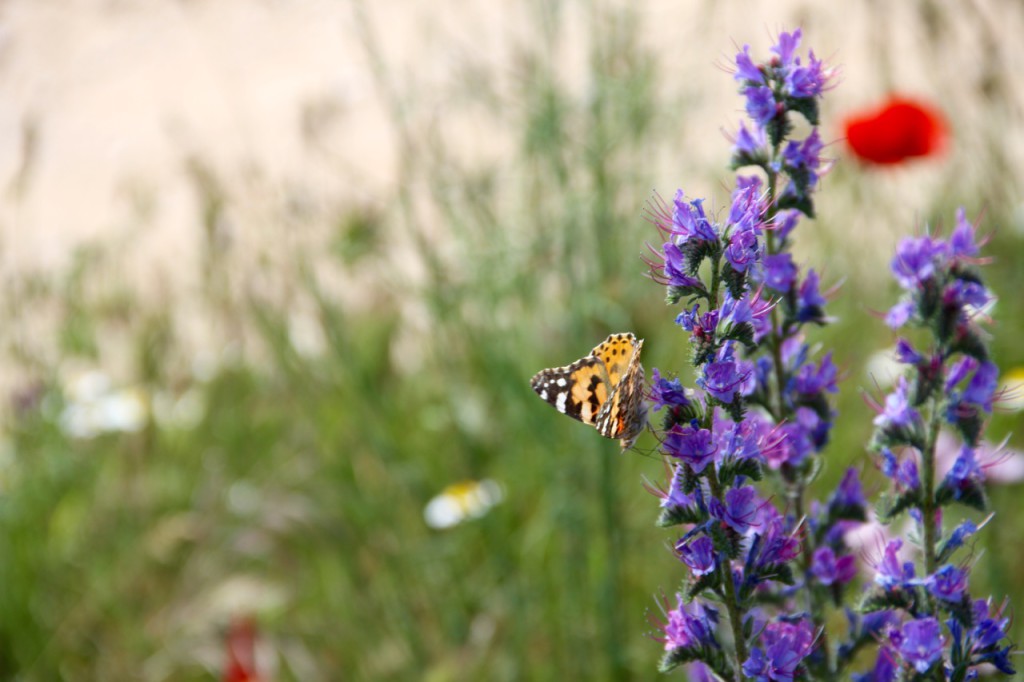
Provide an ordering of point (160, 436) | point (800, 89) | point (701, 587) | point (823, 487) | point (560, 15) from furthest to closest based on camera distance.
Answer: point (160, 436) → point (823, 487) → point (560, 15) → point (800, 89) → point (701, 587)

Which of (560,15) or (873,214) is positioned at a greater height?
(560,15)

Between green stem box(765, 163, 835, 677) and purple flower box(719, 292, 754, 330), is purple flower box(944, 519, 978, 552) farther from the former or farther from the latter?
purple flower box(719, 292, 754, 330)

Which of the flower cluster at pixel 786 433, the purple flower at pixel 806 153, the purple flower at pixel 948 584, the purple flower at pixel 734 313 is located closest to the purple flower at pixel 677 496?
the flower cluster at pixel 786 433

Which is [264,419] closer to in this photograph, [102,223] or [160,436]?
[160,436]

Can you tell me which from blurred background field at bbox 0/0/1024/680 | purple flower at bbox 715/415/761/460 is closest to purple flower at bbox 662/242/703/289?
purple flower at bbox 715/415/761/460

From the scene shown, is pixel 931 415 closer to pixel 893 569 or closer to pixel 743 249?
pixel 893 569

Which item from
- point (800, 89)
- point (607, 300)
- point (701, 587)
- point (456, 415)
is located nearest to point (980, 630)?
point (701, 587)

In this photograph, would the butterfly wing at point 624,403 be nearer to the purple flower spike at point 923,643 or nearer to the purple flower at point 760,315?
the purple flower at point 760,315

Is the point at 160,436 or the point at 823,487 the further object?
the point at 160,436
